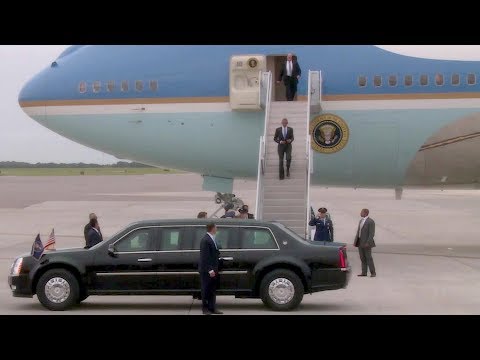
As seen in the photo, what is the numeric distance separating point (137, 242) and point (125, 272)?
0.58 meters

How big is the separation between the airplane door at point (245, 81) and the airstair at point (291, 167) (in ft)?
0.76

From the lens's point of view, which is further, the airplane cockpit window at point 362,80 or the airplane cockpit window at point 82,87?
the airplane cockpit window at point 82,87

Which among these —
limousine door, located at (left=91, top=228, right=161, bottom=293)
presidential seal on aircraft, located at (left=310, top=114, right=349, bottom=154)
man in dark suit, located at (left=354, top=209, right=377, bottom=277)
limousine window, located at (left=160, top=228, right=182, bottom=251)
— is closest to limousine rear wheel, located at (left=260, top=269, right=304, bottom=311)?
limousine window, located at (left=160, top=228, right=182, bottom=251)

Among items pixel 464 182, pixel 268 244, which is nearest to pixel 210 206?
pixel 464 182

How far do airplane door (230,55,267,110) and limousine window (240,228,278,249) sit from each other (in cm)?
771

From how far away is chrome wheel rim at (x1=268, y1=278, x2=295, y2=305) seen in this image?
43.7 ft

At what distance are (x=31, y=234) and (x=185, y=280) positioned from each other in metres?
17.6

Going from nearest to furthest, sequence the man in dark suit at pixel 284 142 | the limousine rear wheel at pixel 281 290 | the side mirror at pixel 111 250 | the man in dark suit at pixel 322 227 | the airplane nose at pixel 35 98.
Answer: the limousine rear wheel at pixel 281 290
the side mirror at pixel 111 250
the man in dark suit at pixel 322 227
the man in dark suit at pixel 284 142
the airplane nose at pixel 35 98

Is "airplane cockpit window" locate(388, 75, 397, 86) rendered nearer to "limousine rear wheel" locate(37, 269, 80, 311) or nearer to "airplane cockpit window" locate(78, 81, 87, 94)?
"airplane cockpit window" locate(78, 81, 87, 94)

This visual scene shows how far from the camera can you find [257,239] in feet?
45.1

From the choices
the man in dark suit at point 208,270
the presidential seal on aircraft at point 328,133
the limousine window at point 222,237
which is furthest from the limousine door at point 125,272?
the presidential seal on aircraft at point 328,133

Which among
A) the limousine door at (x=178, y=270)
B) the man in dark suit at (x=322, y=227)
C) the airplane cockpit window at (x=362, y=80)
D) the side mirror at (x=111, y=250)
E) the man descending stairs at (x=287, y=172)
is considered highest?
the airplane cockpit window at (x=362, y=80)

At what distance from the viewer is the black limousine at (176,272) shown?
1333 centimetres

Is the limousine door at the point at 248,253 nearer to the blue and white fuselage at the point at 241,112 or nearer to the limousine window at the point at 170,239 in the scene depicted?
the limousine window at the point at 170,239
